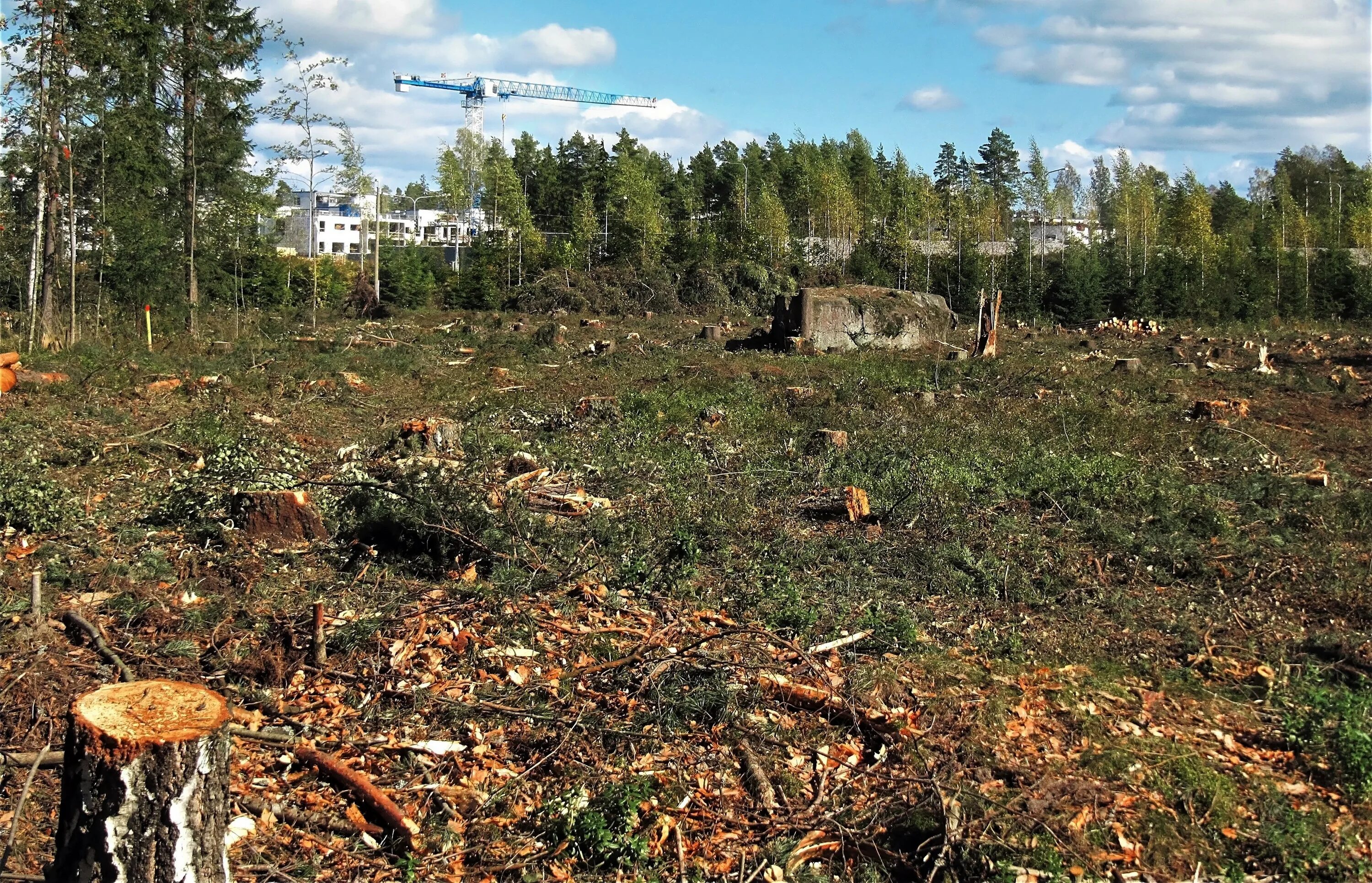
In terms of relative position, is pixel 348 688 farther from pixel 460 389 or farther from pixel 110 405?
pixel 460 389

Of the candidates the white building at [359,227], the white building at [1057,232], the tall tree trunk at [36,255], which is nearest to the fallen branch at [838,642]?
the tall tree trunk at [36,255]

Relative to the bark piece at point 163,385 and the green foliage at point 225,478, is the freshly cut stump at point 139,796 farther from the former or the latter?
the bark piece at point 163,385

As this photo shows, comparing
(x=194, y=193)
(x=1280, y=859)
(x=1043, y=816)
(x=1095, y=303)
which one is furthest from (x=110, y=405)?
(x=1095, y=303)

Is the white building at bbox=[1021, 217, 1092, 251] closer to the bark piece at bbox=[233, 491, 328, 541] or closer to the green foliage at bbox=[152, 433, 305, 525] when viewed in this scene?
the green foliage at bbox=[152, 433, 305, 525]

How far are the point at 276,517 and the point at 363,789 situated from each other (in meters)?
3.04

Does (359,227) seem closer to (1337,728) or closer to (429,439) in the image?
(429,439)

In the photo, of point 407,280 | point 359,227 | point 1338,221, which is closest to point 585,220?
point 407,280

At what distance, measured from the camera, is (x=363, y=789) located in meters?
4.19

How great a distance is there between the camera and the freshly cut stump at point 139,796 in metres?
2.78

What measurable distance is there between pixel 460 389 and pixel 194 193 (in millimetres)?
9907

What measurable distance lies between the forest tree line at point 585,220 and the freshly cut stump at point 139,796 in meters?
13.6

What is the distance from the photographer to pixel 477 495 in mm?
6980

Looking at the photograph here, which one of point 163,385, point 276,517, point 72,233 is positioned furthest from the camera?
point 72,233

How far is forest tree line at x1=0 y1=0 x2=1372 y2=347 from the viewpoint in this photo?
1670cm
